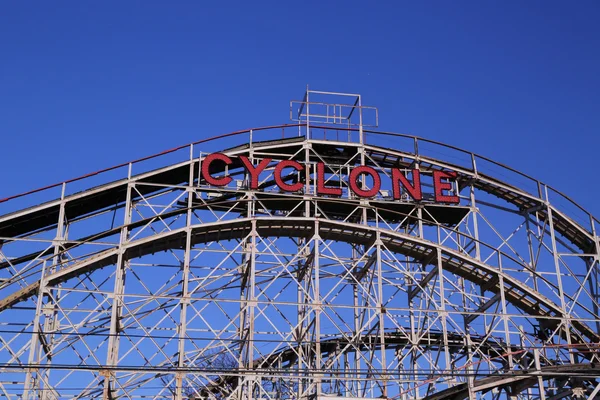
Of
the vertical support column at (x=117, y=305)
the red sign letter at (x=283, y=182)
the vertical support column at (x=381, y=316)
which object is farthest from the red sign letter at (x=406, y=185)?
the vertical support column at (x=117, y=305)

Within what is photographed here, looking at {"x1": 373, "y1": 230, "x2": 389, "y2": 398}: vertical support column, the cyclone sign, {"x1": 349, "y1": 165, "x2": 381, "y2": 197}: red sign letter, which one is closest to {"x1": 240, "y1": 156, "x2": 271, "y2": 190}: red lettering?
the cyclone sign

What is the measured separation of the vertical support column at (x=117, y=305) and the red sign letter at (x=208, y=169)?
3.00 meters

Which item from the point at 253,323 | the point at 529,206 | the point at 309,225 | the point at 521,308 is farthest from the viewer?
the point at 529,206

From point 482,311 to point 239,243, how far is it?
10900 millimetres

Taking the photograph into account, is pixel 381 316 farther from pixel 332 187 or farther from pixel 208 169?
pixel 208 169

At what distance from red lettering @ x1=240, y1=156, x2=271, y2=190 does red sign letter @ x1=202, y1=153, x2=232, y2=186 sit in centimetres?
71

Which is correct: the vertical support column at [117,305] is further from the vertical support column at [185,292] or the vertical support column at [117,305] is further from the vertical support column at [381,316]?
the vertical support column at [381,316]

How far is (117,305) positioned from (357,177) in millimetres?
11291

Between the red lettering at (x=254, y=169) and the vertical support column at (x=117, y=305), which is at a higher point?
the red lettering at (x=254, y=169)

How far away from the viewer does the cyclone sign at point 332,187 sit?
38.6 m

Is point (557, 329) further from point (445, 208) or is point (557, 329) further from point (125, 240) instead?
point (125, 240)

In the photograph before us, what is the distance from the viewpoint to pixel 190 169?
3872cm

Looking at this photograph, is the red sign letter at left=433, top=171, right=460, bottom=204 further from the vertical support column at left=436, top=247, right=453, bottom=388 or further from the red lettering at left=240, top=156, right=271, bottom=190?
the red lettering at left=240, top=156, right=271, bottom=190

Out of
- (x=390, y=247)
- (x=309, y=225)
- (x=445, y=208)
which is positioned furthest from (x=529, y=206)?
(x=309, y=225)
